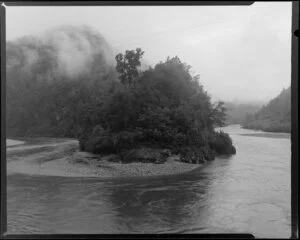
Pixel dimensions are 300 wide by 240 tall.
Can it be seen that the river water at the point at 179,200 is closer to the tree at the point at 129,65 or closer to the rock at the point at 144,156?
the rock at the point at 144,156

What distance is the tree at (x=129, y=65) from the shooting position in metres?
7.64

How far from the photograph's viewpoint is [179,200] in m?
5.70

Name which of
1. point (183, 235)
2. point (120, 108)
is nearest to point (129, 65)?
point (120, 108)

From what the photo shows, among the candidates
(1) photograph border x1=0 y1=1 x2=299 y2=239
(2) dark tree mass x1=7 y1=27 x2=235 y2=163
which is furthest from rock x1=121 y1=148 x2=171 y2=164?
(1) photograph border x1=0 y1=1 x2=299 y2=239

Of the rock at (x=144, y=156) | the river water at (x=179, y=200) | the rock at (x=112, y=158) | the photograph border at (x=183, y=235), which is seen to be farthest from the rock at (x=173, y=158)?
the photograph border at (x=183, y=235)

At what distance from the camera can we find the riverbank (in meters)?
7.72

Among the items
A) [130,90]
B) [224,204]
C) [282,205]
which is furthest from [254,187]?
[130,90]

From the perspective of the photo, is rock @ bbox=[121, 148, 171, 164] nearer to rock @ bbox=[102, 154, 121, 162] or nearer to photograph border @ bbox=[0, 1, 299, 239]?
rock @ bbox=[102, 154, 121, 162]

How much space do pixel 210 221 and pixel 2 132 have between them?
3.41 meters

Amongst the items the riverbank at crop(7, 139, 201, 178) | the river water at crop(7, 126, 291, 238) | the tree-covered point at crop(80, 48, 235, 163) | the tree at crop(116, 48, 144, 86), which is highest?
the tree at crop(116, 48, 144, 86)

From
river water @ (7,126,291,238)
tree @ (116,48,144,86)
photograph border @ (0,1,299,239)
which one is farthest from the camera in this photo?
tree @ (116,48,144,86)

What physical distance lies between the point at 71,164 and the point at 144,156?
2040 millimetres

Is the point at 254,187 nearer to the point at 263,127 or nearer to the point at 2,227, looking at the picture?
the point at 263,127

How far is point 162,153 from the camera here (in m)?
8.54
